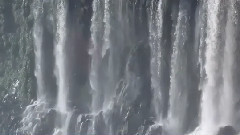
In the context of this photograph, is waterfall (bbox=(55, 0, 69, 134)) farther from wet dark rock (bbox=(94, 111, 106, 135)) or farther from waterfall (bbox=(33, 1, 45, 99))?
wet dark rock (bbox=(94, 111, 106, 135))

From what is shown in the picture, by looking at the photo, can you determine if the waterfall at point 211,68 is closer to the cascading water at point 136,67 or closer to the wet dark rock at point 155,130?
the cascading water at point 136,67

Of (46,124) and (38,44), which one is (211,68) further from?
(38,44)

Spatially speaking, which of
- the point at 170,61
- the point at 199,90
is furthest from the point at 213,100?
the point at 170,61

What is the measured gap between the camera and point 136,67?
5075 cm

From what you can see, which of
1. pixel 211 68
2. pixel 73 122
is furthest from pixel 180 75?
pixel 73 122

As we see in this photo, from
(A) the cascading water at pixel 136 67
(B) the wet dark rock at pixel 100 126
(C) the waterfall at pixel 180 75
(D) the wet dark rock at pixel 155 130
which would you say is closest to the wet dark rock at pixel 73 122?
(A) the cascading water at pixel 136 67

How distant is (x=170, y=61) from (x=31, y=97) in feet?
45.3

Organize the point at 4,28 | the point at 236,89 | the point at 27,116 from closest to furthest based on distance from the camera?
the point at 236,89 < the point at 27,116 < the point at 4,28

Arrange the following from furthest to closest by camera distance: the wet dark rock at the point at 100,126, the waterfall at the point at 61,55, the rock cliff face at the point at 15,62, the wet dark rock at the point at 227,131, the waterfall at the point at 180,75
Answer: the rock cliff face at the point at 15,62 → the waterfall at the point at 61,55 → the wet dark rock at the point at 100,126 → the waterfall at the point at 180,75 → the wet dark rock at the point at 227,131

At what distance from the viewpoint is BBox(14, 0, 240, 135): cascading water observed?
45844mm

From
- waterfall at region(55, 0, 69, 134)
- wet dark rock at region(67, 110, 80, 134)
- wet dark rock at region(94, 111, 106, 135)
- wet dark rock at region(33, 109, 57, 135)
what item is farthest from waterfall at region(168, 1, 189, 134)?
wet dark rock at region(33, 109, 57, 135)

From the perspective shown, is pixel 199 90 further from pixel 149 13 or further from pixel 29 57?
pixel 29 57

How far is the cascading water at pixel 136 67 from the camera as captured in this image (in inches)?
Result: 1805

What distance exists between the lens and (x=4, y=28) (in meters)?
62.2
